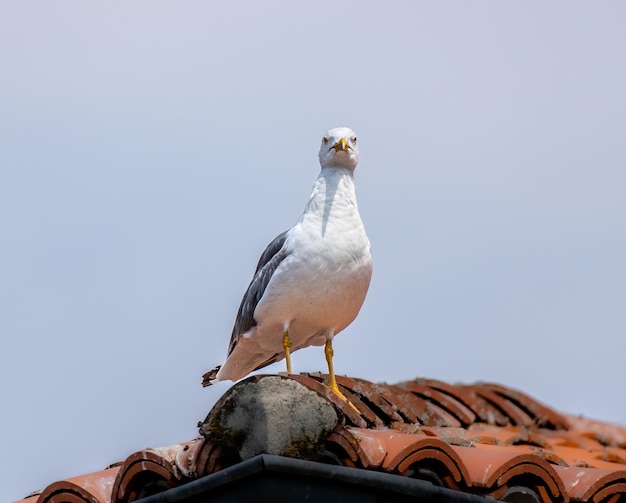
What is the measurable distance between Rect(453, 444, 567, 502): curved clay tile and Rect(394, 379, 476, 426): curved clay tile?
321 centimetres

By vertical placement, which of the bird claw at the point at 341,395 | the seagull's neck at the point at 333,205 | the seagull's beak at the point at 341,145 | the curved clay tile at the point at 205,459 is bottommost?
the curved clay tile at the point at 205,459

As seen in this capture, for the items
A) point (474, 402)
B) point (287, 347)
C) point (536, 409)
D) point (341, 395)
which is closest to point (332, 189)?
point (287, 347)

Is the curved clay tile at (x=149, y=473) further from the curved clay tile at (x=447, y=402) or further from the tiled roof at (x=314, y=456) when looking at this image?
the curved clay tile at (x=447, y=402)

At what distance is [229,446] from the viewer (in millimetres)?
6984

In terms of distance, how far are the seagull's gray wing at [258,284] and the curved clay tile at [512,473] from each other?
6.79ft

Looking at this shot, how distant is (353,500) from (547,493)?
106 cm

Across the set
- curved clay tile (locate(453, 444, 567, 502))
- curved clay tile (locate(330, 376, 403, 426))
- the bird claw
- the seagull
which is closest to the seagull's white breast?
the seagull

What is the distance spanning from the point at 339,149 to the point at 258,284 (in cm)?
96

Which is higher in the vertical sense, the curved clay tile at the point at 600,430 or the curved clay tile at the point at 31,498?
the curved clay tile at the point at 600,430

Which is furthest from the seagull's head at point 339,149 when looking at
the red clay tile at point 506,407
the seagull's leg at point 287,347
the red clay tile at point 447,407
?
the red clay tile at point 506,407

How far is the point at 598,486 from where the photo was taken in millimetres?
7363

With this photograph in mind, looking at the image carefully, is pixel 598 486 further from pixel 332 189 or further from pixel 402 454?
pixel 332 189

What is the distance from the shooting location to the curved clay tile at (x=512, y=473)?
23.4 ft

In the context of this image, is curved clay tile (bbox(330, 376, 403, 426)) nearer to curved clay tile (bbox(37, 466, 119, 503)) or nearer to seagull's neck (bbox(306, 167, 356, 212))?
seagull's neck (bbox(306, 167, 356, 212))
